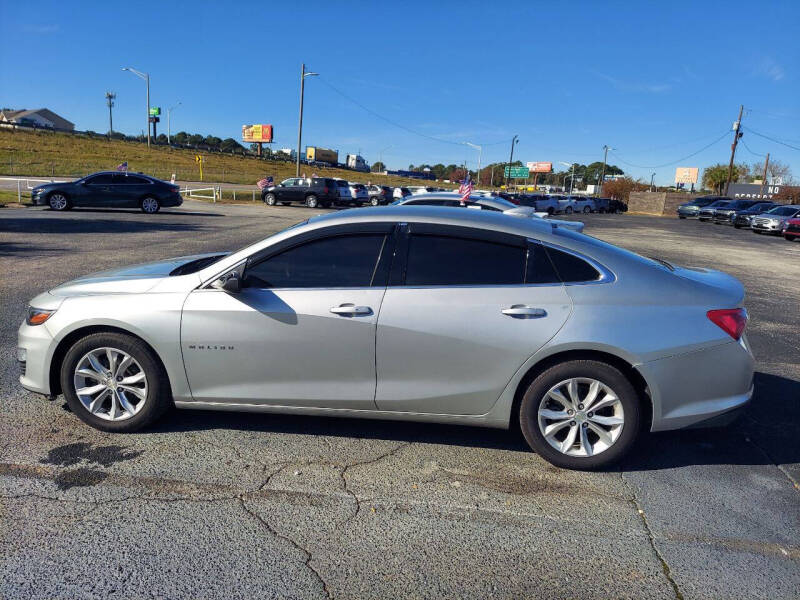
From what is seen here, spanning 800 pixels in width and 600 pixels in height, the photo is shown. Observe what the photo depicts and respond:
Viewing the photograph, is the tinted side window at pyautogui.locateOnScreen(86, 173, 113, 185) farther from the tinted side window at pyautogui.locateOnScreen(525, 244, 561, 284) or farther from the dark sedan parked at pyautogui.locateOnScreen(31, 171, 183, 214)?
the tinted side window at pyautogui.locateOnScreen(525, 244, 561, 284)

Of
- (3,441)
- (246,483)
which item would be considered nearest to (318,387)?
(246,483)

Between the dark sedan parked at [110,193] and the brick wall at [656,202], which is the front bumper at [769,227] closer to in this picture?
the dark sedan parked at [110,193]

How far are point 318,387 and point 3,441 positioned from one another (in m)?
2.06

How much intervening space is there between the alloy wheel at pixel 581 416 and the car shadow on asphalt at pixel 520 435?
0.29 m

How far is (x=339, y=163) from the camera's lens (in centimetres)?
13475

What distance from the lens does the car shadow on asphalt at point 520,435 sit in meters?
3.97

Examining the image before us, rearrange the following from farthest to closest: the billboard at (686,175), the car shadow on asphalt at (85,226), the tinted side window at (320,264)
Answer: the billboard at (686,175) → the car shadow on asphalt at (85,226) → the tinted side window at (320,264)

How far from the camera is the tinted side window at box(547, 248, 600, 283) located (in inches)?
146

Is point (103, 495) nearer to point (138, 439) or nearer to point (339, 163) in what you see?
point (138, 439)

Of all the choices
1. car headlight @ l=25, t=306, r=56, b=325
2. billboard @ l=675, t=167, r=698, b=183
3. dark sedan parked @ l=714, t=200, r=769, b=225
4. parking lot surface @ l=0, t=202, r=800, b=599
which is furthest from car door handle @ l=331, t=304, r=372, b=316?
billboard @ l=675, t=167, r=698, b=183

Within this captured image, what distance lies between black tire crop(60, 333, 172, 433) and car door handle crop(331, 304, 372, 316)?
1.27 meters

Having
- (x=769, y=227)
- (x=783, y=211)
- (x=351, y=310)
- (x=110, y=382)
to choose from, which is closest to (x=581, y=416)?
(x=351, y=310)

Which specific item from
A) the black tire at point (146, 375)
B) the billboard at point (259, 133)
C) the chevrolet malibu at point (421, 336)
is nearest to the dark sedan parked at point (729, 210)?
the chevrolet malibu at point (421, 336)

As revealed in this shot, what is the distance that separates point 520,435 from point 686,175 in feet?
406
